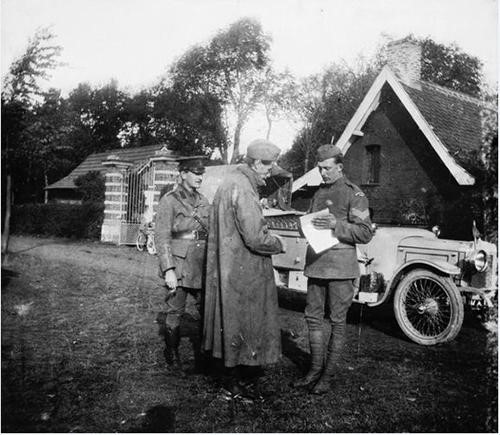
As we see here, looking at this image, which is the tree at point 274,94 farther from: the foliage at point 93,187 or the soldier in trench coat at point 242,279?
the foliage at point 93,187

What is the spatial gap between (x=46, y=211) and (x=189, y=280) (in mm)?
15633

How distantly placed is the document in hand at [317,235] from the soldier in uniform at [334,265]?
0.12ft

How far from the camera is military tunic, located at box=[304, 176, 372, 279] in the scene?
365 centimetres

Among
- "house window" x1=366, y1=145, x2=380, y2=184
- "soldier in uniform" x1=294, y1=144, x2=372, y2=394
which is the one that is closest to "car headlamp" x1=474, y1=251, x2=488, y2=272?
"soldier in uniform" x1=294, y1=144, x2=372, y2=394

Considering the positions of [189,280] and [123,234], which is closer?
[189,280]

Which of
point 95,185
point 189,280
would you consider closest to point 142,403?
point 189,280

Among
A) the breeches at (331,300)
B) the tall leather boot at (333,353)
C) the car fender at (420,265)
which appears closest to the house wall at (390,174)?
the car fender at (420,265)

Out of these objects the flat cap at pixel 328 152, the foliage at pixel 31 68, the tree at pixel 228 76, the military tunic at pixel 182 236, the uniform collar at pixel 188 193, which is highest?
the tree at pixel 228 76

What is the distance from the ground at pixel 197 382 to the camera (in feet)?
10.1

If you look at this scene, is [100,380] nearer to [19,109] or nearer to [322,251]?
[322,251]

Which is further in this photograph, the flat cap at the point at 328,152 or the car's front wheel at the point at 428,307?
the car's front wheel at the point at 428,307

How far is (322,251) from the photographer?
3.76 meters

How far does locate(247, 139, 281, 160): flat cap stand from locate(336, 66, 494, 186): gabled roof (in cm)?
900

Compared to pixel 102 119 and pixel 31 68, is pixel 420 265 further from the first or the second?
pixel 102 119
